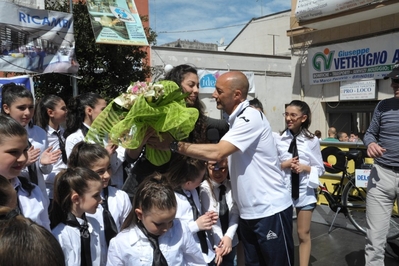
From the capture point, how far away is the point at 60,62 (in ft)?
21.1

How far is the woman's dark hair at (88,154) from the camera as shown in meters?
2.57

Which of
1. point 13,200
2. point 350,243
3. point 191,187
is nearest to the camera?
point 13,200

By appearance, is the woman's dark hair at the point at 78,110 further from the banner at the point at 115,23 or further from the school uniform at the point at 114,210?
the banner at the point at 115,23

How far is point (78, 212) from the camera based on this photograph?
86.9 inches

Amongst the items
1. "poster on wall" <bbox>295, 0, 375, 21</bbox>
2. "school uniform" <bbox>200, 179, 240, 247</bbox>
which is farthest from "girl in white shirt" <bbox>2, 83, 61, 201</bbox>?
"poster on wall" <bbox>295, 0, 375, 21</bbox>

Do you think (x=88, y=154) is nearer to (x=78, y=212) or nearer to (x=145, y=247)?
(x=78, y=212)

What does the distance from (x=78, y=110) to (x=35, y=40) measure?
3291 mm

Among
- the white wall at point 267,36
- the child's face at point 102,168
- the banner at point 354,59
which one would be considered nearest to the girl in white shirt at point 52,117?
the child's face at point 102,168

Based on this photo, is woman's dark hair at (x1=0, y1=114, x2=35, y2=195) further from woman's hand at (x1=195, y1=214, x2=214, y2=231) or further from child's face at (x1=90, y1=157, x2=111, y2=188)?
woman's hand at (x1=195, y1=214, x2=214, y2=231)

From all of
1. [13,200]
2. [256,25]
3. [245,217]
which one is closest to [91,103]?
[245,217]

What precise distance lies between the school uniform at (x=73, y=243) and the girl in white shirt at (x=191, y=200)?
22.0 inches

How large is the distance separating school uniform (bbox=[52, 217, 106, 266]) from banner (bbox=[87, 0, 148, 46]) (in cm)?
523

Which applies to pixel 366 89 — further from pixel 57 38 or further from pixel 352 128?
pixel 57 38

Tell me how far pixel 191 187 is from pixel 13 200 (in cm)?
141
